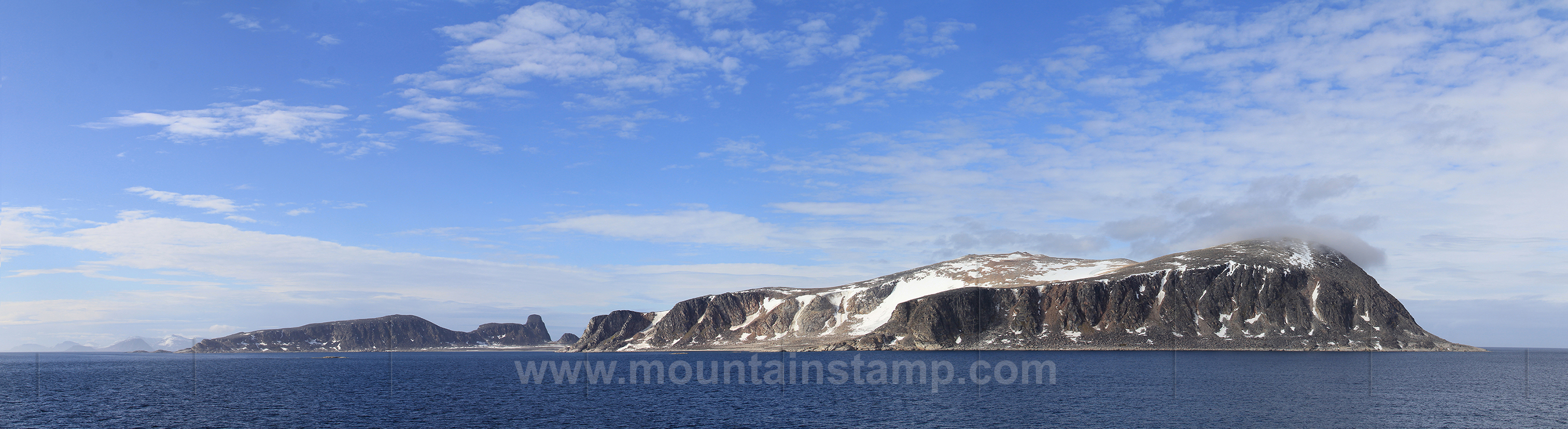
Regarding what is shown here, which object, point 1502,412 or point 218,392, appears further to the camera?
point 218,392

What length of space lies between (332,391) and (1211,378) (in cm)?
14667

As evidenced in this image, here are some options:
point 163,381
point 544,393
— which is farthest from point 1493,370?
point 163,381

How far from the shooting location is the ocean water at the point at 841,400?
287 ft

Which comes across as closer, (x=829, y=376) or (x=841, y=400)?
(x=841, y=400)

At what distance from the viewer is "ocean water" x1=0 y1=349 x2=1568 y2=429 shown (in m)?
87.4

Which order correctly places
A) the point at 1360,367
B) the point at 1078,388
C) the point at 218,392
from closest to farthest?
the point at 1078,388 → the point at 218,392 → the point at 1360,367

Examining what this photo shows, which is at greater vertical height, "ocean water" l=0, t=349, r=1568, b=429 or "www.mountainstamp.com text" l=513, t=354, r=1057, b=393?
"ocean water" l=0, t=349, r=1568, b=429

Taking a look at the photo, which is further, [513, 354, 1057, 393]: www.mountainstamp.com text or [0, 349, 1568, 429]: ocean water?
[513, 354, 1057, 393]: www.mountainstamp.com text

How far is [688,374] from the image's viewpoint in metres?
175

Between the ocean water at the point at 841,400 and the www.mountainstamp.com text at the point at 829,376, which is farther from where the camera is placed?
the www.mountainstamp.com text at the point at 829,376

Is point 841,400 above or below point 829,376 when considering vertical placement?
above

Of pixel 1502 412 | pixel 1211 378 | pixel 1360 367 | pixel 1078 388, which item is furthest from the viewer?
pixel 1360 367

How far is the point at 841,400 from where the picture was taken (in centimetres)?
10975

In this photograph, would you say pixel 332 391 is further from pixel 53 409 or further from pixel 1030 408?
pixel 1030 408
